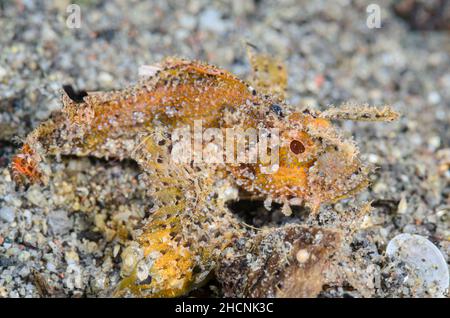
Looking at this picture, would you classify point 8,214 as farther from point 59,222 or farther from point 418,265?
point 418,265

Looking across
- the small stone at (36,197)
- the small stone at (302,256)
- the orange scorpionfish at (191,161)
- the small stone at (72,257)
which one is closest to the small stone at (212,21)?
the orange scorpionfish at (191,161)

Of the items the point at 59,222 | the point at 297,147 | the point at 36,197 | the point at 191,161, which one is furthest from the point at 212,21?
the point at 59,222

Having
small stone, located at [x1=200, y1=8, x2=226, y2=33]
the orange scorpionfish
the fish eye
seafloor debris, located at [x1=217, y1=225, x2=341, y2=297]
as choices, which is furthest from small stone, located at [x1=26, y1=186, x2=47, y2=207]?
small stone, located at [x1=200, y1=8, x2=226, y2=33]

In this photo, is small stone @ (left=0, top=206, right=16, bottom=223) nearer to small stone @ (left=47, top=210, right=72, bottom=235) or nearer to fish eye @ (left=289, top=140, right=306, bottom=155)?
small stone @ (left=47, top=210, right=72, bottom=235)

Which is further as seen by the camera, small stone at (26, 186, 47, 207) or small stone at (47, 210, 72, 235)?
small stone at (26, 186, 47, 207)

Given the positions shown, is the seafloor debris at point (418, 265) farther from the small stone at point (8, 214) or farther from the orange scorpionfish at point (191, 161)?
the small stone at point (8, 214)

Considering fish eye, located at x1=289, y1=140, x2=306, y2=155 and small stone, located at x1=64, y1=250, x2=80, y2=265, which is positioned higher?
fish eye, located at x1=289, y1=140, x2=306, y2=155
